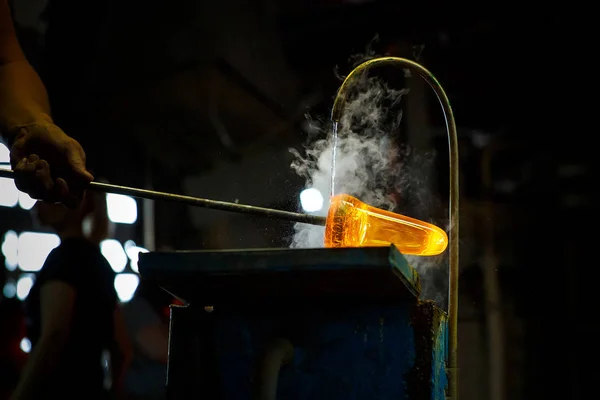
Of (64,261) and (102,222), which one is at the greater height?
(102,222)

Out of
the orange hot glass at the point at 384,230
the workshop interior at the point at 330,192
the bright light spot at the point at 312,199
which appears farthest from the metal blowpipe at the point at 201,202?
the bright light spot at the point at 312,199

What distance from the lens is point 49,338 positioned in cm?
353

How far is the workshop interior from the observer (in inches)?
59.9

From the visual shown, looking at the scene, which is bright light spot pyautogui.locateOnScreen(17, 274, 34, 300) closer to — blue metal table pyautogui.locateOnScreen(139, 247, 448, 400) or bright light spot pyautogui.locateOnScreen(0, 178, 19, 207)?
bright light spot pyautogui.locateOnScreen(0, 178, 19, 207)

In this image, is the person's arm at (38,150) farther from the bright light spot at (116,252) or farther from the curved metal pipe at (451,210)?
the bright light spot at (116,252)

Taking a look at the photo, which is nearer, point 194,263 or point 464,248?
point 194,263

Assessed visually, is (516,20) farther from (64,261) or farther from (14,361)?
(14,361)

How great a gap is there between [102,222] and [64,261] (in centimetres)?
56

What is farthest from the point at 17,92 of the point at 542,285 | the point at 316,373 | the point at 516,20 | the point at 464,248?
the point at 542,285

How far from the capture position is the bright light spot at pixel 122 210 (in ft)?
30.1

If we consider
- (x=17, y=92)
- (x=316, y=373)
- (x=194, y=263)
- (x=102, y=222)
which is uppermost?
(x=17, y=92)

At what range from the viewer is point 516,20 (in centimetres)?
553

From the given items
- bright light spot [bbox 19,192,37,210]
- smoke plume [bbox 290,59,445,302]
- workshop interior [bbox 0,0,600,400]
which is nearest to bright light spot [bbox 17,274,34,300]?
workshop interior [bbox 0,0,600,400]

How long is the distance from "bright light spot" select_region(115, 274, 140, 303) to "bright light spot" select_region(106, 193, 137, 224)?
97 cm
